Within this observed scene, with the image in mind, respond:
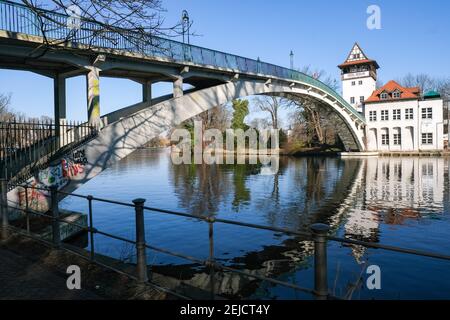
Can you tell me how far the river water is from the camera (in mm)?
7711

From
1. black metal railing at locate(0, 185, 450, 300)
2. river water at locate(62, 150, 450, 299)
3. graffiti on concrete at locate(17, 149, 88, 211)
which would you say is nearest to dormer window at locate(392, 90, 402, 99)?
river water at locate(62, 150, 450, 299)

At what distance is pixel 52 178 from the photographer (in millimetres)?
11984

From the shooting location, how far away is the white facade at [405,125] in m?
54.1

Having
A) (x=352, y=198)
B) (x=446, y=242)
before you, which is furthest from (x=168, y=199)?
(x=446, y=242)

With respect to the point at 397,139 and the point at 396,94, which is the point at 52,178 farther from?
the point at 396,94

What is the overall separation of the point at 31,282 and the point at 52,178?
7.95 m

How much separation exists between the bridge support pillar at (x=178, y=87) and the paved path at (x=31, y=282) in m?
12.6

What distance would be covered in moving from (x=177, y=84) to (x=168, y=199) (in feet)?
18.2

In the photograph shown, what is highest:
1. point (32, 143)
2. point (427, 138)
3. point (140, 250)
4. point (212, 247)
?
point (427, 138)

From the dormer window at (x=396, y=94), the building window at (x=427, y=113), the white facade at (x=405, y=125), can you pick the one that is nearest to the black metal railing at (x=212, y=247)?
the white facade at (x=405, y=125)

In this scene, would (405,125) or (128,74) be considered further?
(405,125)

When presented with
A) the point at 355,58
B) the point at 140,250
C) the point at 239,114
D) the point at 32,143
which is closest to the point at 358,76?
the point at 355,58

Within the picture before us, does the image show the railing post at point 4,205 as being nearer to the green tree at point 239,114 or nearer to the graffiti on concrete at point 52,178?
the graffiti on concrete at point 52,178
